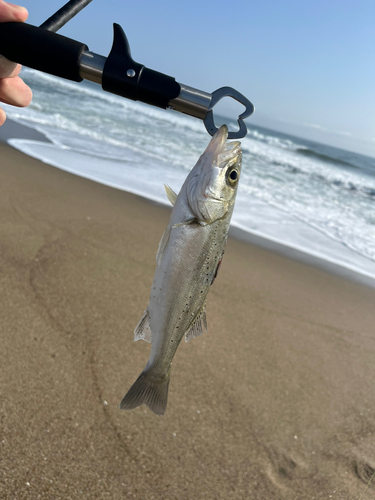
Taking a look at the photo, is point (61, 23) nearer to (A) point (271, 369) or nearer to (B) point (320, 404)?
(A) point (271, 369)

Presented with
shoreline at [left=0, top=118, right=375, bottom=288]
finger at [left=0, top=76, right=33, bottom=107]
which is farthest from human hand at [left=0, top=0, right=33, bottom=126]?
shoreline at [left=0, top=118, right=375, bottom=288]

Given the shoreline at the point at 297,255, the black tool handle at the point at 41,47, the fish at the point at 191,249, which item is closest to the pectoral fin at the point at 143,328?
the fish at the point at 191,249

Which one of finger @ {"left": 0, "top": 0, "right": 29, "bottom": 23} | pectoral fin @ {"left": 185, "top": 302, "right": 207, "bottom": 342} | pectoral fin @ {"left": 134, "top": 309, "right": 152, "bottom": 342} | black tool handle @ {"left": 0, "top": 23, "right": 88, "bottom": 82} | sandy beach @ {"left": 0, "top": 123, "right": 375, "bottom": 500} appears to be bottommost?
sandy beach @ {"left": 0, "top": 123, "right": 375, "bottom": 500}

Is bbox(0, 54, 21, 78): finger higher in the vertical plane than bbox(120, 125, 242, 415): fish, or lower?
higher

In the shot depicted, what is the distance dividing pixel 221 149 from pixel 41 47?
32.0 inches

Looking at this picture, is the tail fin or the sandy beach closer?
the tail fin

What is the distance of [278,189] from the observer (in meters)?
12.2

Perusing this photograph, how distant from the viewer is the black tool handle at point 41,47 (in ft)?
4.66

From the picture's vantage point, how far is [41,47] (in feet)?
4.66

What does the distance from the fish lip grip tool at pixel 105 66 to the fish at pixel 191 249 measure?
0.64 feet

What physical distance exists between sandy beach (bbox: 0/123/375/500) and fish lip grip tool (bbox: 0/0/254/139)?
7.31 feet

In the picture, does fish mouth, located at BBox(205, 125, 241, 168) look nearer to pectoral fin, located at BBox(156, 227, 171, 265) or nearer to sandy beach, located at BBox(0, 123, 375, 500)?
pectoral fin, located at BBox(156, 227, 171, 265)

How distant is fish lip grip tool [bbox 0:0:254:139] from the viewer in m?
1.42

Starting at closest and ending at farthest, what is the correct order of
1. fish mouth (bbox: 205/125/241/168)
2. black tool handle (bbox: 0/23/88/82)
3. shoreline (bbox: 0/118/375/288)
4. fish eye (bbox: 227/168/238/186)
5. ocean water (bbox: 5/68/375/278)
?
black tool handle (bbox: 0/23/88/82) → fish mouth (bbox: 205/125/241/168) → fish eye (bbox: 227/168/238/186) → shoreline (bbox: 0/118/375/288) → ocean water (bbox: 5/68/375/278)
